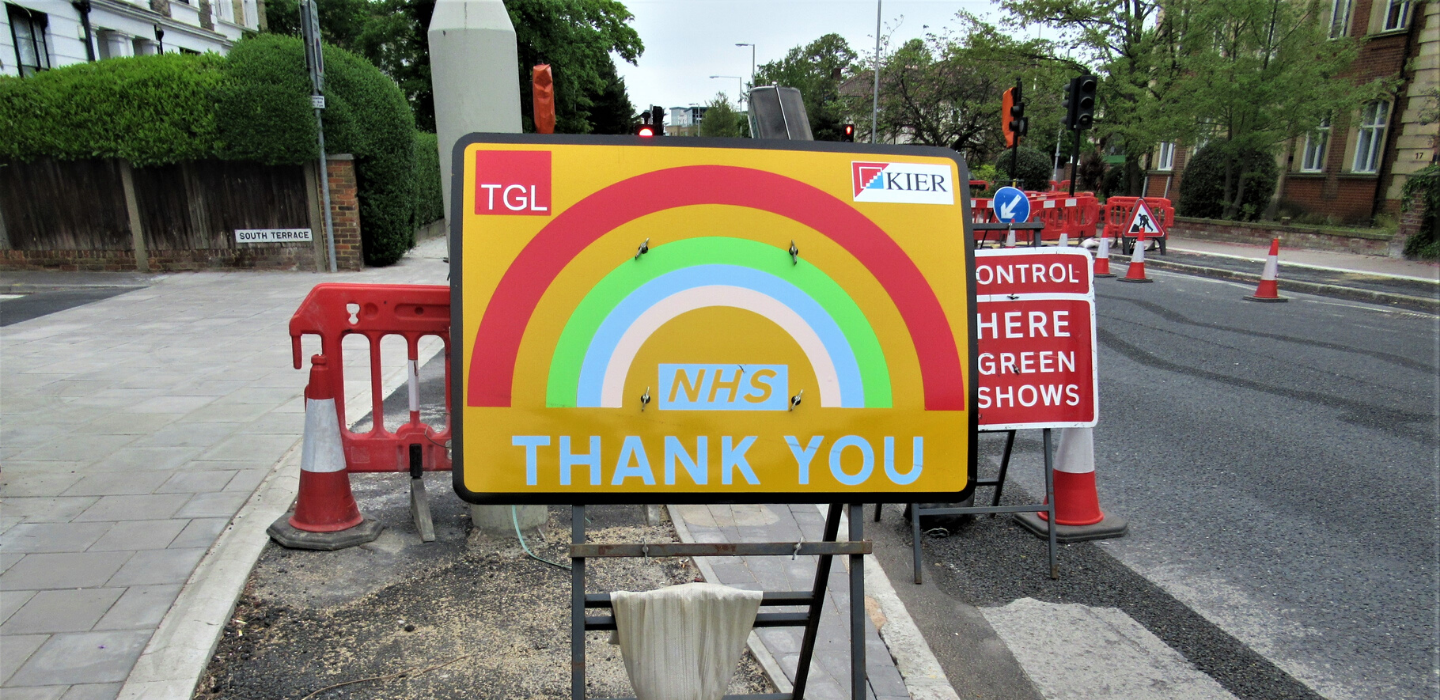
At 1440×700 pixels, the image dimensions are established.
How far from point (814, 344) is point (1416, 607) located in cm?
318

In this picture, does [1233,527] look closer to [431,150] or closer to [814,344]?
[814,344]

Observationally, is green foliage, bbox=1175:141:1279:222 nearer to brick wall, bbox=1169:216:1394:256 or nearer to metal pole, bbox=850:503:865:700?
brick wall, bbox=1169:216:1394:256

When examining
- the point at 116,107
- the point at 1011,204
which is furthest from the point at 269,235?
the point at 1011,204

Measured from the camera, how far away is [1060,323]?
382 centimetres

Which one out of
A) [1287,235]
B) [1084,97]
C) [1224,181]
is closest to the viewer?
[1084,97]

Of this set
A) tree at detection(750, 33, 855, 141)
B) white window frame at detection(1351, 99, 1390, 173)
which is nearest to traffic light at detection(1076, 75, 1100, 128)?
white window frame at detection(1351, 99, 1390, 173)

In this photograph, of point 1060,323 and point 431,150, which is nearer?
point 1060,323

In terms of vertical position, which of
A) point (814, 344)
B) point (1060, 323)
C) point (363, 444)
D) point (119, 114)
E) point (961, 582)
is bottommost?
point (961, 582)

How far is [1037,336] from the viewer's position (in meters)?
3.81

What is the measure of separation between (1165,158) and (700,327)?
33.6 metres

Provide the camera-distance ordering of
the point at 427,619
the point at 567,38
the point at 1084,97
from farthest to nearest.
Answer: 1. the point at 567,38
2. the point at 1084,97
3. the point at 427,619

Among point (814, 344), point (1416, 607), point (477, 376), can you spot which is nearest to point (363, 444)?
point (477, 376)

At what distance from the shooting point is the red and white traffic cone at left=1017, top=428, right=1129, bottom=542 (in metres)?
4.02

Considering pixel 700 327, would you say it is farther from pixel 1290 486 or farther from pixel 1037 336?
pixel 1290 486
